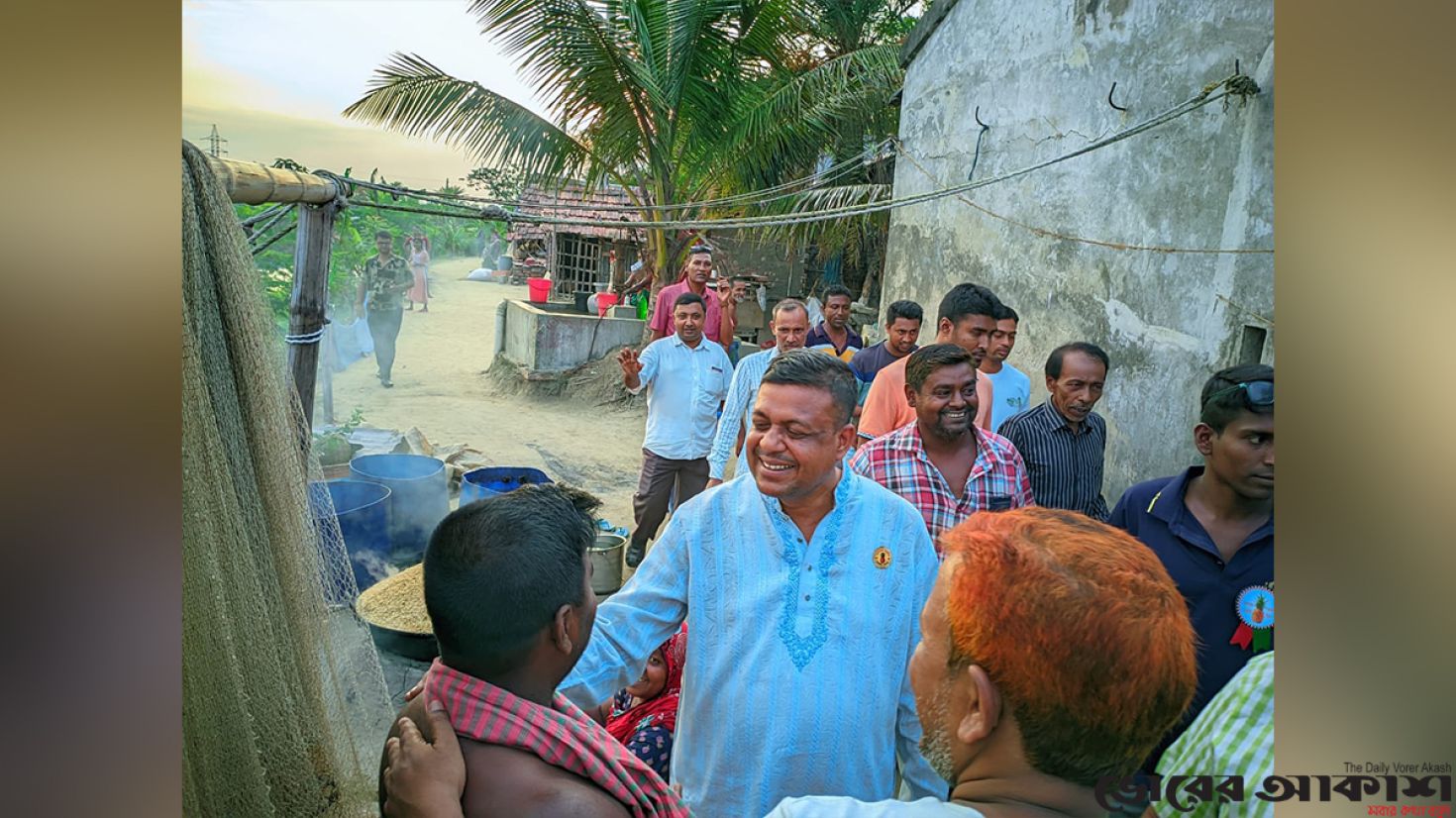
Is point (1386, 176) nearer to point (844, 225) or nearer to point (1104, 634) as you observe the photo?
point (1104, 634)

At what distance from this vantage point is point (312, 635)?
2062 millimetres

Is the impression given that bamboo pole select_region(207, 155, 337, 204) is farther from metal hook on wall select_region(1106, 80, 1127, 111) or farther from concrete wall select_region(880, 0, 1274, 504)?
metal hook on wall select_region(1106, 80, 1127, 111)


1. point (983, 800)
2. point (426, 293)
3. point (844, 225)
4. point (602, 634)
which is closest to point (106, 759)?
point (983, 800)

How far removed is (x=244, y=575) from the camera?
177 cm

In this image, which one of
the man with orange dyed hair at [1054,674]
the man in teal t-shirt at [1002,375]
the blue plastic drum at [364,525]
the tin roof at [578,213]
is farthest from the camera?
the tin roof at [578,213]

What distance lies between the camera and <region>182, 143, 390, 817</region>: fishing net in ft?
5.16

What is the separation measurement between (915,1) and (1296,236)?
1461 cm

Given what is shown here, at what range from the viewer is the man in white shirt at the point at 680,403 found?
5.52 meters

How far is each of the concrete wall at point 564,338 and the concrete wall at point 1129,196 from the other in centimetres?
654

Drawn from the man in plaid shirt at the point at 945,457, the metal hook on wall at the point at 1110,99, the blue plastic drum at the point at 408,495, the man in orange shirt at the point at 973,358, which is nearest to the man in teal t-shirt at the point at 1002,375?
the man in orange shirt at the point at 973,358

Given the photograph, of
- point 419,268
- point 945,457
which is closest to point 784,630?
point 945,457

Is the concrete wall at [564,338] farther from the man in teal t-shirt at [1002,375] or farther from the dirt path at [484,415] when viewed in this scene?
the man in teal t-shirt at [1002,375]

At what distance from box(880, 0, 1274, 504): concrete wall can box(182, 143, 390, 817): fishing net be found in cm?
343

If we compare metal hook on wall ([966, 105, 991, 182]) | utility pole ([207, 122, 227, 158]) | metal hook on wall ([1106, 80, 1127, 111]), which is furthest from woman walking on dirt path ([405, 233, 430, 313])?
utility pole ([207, 122, 227, 158])
